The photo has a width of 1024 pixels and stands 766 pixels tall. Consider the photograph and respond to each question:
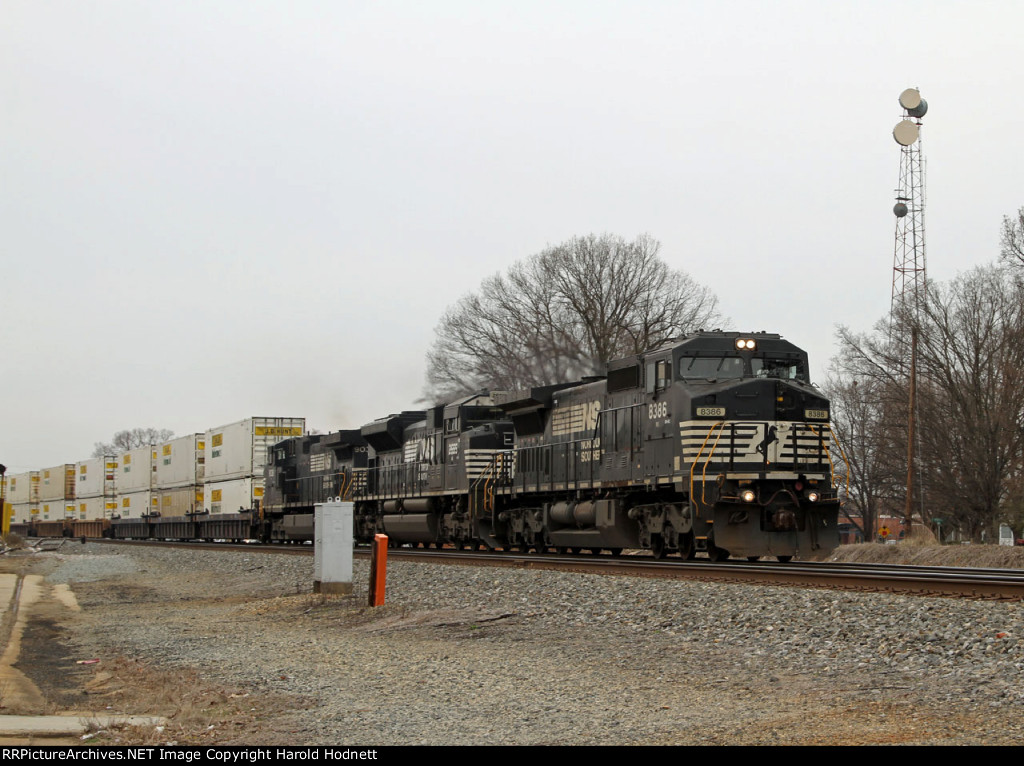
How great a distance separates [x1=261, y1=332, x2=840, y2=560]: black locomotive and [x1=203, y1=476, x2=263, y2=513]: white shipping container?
15.6 metres

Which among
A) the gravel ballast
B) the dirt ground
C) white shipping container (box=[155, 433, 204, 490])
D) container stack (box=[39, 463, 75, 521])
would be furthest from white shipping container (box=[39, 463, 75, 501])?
the dirt ground

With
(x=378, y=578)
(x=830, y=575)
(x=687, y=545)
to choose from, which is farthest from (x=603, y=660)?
(x=687, y=545)

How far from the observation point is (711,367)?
60.0 ft

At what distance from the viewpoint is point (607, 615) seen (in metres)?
11.8

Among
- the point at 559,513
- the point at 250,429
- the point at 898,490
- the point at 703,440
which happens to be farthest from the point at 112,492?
the point at 703,440

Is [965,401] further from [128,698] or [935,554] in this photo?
[128,698]

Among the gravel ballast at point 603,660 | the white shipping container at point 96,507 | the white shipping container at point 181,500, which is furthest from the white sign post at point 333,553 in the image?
the white shipping container at point 96,507

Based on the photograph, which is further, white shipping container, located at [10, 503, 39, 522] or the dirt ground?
white shipping container, located at [10, 503, 39, 522]

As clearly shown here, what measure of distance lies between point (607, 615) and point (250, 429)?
32.3 meters

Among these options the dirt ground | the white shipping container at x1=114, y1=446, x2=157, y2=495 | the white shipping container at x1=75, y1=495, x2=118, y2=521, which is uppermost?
the white shipping container at x1=114, y1=446, x2=157, y2=495

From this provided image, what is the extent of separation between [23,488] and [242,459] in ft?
133

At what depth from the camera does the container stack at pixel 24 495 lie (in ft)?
243

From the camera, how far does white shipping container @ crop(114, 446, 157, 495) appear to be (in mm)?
53938

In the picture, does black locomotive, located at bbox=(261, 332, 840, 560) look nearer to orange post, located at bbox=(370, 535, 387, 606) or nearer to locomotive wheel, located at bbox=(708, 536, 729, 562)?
locomotive wheel, located at bbox=(708, 536, 729, 562)
